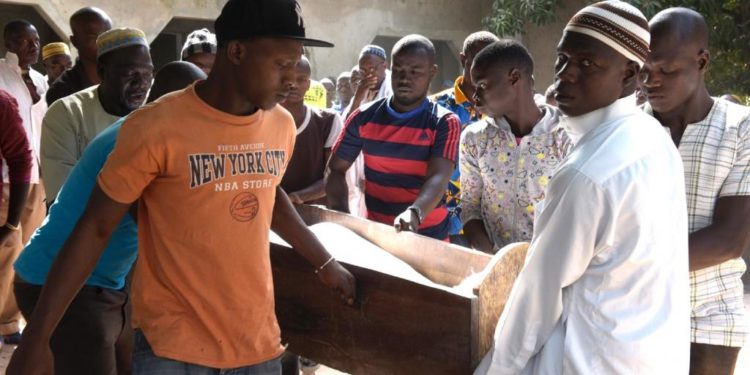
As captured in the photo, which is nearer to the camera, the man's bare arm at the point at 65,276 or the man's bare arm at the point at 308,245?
the man's bare arm at the point at 65,276

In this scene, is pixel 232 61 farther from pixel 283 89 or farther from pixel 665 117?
pixel 665 117

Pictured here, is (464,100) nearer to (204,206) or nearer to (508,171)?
(508,171)

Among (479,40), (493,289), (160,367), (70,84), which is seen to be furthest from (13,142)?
(479,40)

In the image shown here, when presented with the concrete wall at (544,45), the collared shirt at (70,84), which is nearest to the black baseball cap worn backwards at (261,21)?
the collared shirt at (70,84)

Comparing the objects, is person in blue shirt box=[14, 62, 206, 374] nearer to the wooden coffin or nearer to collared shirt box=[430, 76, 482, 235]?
the wooden coffin

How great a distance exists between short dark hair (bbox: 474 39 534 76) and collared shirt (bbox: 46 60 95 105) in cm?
245

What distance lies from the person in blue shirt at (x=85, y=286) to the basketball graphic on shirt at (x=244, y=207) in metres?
0.46

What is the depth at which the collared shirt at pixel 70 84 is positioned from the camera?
4320 mm

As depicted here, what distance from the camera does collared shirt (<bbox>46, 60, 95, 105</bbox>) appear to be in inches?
170

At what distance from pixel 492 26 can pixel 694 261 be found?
33.0 feet

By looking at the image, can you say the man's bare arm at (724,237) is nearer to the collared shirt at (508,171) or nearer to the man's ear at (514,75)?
the collared shirt at (508,171)

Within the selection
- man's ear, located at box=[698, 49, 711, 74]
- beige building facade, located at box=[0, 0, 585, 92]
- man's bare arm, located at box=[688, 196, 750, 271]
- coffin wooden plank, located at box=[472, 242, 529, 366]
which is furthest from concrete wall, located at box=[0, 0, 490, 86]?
man's bare arm, located at box=[688, 196, 750, 271]

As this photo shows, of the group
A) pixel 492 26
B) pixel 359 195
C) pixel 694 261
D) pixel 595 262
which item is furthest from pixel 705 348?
pixel 492 26

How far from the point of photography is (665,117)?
8.23 feet
